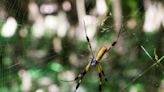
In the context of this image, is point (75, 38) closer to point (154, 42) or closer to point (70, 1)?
point (70, 1)

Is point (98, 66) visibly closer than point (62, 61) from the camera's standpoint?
Yes

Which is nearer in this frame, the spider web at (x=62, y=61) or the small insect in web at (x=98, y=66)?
the small insect in web at (x=98, y=66)

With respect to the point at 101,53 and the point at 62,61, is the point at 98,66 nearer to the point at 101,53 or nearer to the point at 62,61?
the point at 101,53

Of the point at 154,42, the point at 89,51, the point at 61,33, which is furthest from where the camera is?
the point at 61,33

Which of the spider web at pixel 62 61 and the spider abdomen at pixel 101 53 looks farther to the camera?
the spider web at pixel 62 61

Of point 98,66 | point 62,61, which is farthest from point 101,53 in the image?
point 62,61

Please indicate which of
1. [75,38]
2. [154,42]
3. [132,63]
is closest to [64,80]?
[75,38]

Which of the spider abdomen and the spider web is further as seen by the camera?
the spider web

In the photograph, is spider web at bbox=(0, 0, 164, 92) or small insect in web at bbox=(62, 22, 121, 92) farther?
spider web at bbox=(0, 0, 164, 92)
